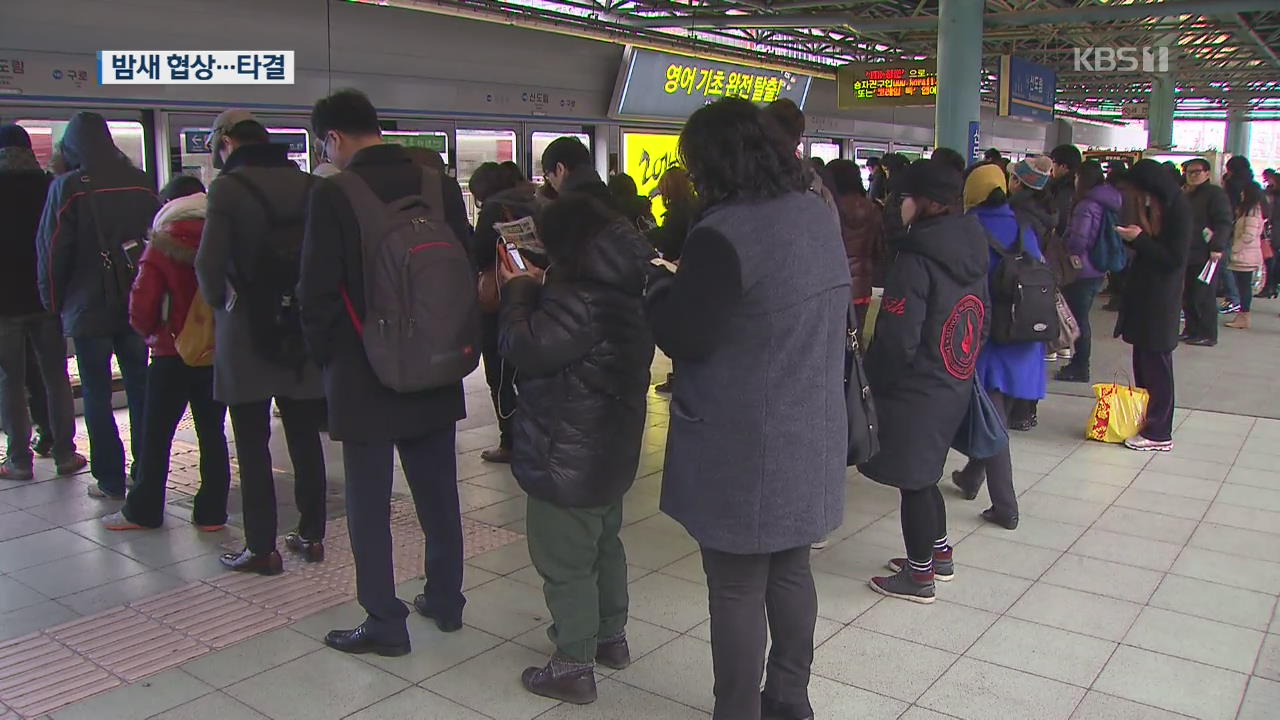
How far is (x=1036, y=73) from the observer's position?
Answer: 12625 mm


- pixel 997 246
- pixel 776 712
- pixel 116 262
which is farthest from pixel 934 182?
pixel 116 262

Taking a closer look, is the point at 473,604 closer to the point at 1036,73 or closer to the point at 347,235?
the point at 347,235

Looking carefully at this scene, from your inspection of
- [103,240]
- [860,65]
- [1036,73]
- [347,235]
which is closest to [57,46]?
[103,240]

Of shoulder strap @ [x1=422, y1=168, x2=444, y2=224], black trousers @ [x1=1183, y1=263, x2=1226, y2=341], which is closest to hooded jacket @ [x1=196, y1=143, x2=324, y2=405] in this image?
shoulder strap @ [x1=422, y1=168, x2=444, y2=224]

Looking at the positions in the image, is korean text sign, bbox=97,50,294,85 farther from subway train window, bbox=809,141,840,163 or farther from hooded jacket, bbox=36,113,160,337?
subway train window, bbox=809,141,840,163

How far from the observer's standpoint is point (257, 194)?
139 inches

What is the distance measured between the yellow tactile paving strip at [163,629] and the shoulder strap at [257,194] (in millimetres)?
1324

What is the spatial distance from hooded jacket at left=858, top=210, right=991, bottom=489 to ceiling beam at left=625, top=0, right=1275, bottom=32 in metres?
9.03

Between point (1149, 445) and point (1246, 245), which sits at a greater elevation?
point (1246, 245)

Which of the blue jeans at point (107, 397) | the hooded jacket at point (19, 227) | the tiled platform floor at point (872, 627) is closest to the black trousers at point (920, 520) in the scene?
the tiled platform floor at point (872, 627)

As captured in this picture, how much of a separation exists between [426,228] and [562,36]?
23.4ft

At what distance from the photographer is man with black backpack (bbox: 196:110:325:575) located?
352 centimetres

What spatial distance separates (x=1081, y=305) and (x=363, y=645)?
5.90m

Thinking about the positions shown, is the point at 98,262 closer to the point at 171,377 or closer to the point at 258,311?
the point at 171,377
